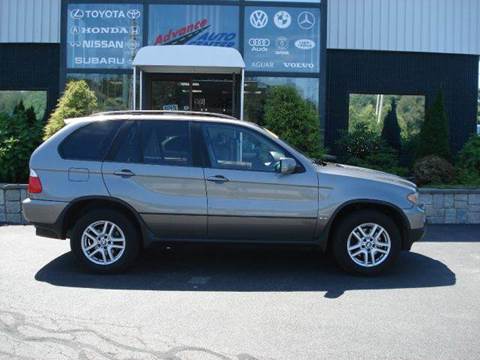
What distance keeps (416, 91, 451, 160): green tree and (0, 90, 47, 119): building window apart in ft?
30.0

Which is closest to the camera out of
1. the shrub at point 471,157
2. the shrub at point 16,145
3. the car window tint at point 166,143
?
the car window tint at point 166,143

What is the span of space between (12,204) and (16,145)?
1492 mm

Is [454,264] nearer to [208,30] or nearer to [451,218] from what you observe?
[451,218]

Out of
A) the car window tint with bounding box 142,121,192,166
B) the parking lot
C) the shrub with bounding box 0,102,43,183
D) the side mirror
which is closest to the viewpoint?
the parking lot

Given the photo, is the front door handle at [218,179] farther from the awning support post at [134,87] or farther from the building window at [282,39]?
the building window at [282,39]

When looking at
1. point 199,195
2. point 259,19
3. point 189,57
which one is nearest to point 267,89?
point 259,19

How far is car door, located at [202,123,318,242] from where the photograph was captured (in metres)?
6.59

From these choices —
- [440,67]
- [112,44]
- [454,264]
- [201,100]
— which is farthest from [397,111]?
[454,264]

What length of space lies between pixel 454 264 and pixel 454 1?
A: 9.69 meters

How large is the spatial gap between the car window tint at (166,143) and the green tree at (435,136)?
7.53 m

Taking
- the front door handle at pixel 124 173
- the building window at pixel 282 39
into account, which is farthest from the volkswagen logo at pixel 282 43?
the front door handle at pixel 124 173

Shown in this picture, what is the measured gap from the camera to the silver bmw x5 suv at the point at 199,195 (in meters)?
6.60

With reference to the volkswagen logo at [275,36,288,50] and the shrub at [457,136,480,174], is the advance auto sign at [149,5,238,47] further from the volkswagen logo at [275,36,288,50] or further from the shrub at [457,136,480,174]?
the shrub at [457,136,480,174]

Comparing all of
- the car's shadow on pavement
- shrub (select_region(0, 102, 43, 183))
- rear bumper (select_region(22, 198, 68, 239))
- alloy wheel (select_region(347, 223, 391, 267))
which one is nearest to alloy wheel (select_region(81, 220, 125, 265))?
the car's shadow on pavement
